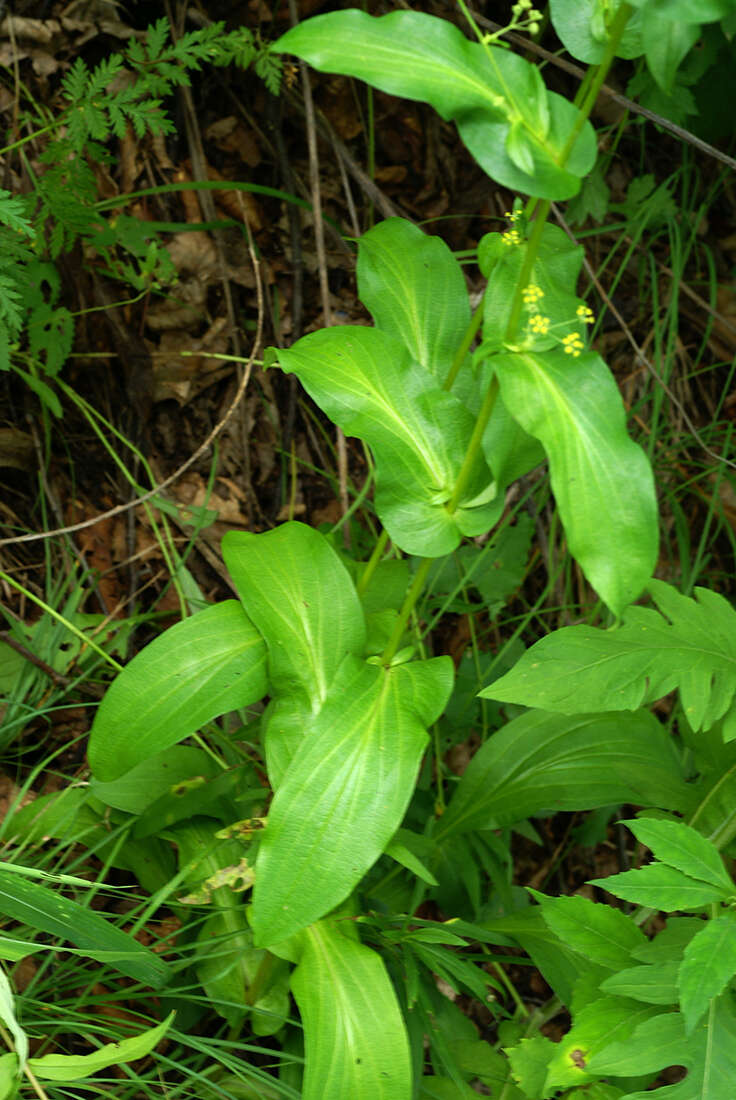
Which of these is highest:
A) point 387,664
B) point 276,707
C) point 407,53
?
point 407,53

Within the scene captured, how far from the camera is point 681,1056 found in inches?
43.1

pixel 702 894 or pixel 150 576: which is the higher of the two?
pixel 702 894

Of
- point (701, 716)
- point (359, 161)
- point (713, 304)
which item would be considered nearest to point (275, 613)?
point (701, 716)

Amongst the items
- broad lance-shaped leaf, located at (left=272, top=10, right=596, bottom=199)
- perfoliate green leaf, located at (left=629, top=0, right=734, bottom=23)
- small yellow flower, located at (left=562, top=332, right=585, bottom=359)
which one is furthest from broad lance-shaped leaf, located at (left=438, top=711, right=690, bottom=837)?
perfoliate green leaf, located at (left=629, top=0, right=734, bottom=23)

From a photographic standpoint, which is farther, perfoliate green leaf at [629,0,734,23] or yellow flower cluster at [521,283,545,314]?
yellow flower cluster at [521,283,545,314]

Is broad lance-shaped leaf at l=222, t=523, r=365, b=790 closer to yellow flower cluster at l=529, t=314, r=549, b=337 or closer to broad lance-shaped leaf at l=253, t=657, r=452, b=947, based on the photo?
broad lance-shaped leaf at l=253, t=657, r=452, b=947

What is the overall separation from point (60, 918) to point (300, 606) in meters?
0.52

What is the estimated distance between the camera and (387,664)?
1378 mm

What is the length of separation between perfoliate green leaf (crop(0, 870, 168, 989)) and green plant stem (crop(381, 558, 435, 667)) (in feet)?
1.64

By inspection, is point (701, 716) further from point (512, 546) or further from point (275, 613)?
point (512, 546)

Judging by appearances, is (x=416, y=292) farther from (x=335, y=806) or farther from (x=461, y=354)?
(x=335, y=806)

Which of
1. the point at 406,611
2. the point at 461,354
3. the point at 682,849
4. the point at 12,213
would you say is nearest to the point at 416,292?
the point at 461,354

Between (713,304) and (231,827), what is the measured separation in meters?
1.91

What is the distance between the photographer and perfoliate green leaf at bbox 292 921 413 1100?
1.21 meters
